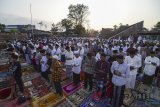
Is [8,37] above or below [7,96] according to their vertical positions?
above

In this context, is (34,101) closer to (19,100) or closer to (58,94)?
(19,100)

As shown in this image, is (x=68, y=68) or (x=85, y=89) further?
(x=68, y=68)

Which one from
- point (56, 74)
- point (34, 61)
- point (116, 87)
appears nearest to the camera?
point (116, 87)

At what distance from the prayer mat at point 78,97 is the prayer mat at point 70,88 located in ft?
0.79

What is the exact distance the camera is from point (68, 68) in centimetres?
770

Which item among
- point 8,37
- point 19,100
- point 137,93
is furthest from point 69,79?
point 8,37

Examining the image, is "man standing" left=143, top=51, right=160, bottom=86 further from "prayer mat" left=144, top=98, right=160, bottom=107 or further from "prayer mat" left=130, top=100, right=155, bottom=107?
"prayer mat" left=130, top=100, right=155, bottom=107

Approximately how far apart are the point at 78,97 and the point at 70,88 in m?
0.93

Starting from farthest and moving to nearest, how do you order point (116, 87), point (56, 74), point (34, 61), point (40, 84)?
point (34, 61), point (40, 84), point (56, 74), point (116, 87)

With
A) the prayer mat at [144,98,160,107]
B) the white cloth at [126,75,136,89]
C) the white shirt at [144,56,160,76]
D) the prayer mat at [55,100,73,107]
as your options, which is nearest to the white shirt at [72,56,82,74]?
the prayer mat at [55,100,73,107]

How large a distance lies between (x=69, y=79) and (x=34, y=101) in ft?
8.39

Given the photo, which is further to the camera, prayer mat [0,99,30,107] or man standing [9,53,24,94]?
man standing [9,53,24,94]

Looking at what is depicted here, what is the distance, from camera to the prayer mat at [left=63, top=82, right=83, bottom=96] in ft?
21.3

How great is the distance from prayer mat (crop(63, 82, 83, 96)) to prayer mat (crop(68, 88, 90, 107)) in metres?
0.24
